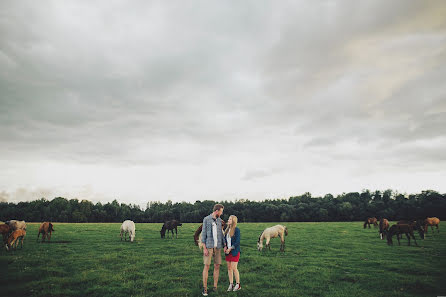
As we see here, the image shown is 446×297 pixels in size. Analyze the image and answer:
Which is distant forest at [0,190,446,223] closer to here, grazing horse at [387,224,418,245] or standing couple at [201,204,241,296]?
grazing horse at [387,224,418,245]

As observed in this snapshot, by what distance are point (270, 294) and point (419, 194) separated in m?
101

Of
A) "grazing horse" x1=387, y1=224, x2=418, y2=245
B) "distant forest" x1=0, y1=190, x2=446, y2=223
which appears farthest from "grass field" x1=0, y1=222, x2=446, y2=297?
"distant forest" x1=0, y1=190, x2=446, y2=223

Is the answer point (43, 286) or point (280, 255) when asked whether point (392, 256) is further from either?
point (43, 286)

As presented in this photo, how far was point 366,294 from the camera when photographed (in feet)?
29.4

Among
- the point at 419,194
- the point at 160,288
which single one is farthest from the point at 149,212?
the point at 419,194

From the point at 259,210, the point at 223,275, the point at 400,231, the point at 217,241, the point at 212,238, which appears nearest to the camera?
the point at 212,238

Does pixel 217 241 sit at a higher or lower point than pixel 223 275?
higher

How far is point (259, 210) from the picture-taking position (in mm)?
88250

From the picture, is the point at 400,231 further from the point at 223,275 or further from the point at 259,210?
the point at 259,210

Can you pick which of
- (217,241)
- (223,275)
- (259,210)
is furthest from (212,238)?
(259,210)

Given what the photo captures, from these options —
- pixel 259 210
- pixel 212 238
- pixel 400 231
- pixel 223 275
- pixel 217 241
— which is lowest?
pixel 259 210

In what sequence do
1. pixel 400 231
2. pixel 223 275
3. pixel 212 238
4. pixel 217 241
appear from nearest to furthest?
pixel 212 238 < pixel 217 241 < pixel 223 275 < pixel 400 231

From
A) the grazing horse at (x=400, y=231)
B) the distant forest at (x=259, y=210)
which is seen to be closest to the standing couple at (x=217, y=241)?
the grazing horse at (x=400, y=231)

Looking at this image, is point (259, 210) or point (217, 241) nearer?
point (217, 241)
